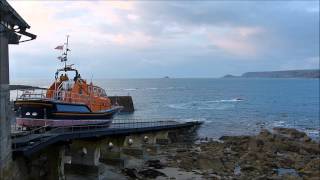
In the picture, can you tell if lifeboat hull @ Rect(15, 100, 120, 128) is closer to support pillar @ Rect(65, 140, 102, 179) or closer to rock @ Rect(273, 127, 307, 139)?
support pillar @ Rect(65, 140, 102, 179)

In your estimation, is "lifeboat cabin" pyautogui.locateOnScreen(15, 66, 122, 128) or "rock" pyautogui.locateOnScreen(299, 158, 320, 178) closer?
"lifeboat cabin" pyautogui.locateOnScreen(15, 66, 122, 128)

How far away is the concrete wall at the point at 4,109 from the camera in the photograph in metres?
17.9

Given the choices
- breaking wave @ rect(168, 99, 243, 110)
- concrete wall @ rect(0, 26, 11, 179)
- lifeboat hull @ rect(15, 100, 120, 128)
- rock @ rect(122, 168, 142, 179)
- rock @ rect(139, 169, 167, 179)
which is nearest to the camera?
concrete wall @ rect(0, 26, 11, 179)

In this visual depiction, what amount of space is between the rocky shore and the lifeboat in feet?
16.3

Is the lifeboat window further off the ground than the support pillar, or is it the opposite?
the lifeboat window

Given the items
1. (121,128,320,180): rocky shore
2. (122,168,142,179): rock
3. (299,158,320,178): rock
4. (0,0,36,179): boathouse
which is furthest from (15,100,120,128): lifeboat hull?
(299,158,320,178): rock

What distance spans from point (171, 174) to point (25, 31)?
1798cm

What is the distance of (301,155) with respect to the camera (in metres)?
45.2

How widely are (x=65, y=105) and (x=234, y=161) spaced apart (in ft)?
56.2

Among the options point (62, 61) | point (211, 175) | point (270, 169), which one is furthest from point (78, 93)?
point (270, 169)

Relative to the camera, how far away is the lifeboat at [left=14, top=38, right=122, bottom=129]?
97.1 feet

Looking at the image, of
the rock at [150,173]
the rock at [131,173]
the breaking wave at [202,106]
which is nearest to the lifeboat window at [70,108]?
the rock at [131,173]

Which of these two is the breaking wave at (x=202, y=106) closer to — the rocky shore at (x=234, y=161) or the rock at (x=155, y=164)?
the rocky shore at (x=234, y=161)

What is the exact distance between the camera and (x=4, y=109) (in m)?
18.4
